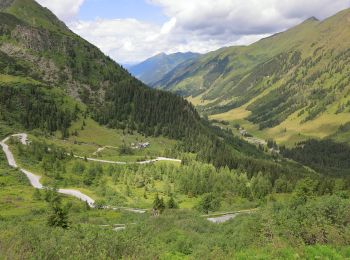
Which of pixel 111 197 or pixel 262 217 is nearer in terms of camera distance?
pixel 262 217

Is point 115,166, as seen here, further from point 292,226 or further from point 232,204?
point 292,226

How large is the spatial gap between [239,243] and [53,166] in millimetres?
156770

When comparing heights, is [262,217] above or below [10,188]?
above

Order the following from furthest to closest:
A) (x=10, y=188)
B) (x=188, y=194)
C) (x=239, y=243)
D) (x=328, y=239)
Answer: (x=188, y=194)
(x=10, y=188)
(x=239, y=243)
(x=328, y=239)

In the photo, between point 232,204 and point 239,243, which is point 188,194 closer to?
point 232,204

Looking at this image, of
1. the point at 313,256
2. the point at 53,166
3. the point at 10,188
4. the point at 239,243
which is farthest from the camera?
the point at 53,166

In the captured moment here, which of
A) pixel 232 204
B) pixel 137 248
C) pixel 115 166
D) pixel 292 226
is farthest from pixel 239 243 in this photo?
pixel 115 166

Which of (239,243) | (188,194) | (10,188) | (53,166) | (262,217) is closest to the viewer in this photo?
(239,243)

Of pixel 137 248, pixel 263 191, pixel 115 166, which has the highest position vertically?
pixel 137 248

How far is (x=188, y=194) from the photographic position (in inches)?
6811

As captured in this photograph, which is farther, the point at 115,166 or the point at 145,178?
the point at 115,166

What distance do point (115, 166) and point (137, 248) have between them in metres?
161

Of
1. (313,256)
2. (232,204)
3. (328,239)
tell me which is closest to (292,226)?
(328,239)

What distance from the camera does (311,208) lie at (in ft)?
208
